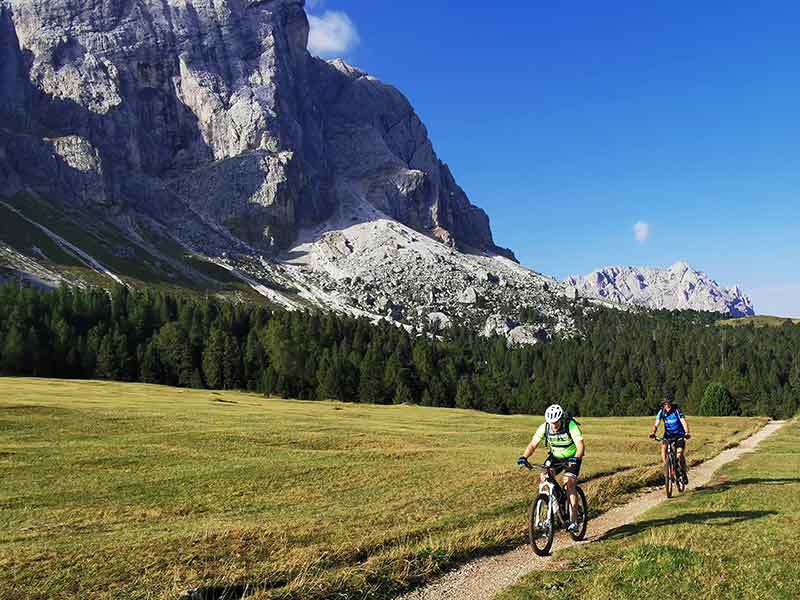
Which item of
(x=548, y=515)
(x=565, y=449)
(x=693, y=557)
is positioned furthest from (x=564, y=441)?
(x=693, y=557)

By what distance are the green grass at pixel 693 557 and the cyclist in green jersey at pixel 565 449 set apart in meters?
1.50

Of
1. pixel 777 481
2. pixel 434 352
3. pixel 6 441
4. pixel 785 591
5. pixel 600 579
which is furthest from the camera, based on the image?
pixel 434 352

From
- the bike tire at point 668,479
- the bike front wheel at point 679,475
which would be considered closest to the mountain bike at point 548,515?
the bike tire at point 668,479

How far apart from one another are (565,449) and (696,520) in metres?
6.16

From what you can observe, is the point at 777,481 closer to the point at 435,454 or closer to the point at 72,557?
the point at 435,454

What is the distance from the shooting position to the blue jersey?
25969mm

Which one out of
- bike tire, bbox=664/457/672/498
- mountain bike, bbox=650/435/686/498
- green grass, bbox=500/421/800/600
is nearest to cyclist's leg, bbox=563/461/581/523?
green grass, bbox=500/421/800/600

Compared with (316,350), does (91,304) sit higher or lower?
higher

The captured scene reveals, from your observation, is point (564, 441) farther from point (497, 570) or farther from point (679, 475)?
point (679, 475)

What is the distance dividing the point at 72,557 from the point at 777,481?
28603mm

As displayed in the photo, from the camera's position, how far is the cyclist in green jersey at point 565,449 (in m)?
16.5

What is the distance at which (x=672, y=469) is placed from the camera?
997 inches

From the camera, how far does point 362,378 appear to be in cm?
12825

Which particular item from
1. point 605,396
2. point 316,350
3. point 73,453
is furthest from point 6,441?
point 605,396
